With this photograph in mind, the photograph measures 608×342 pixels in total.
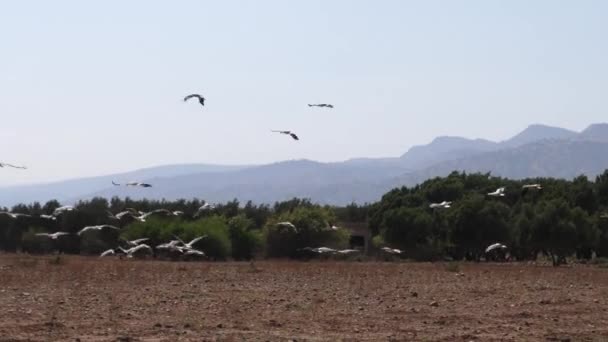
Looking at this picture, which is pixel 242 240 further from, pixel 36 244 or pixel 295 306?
pixel 295 306

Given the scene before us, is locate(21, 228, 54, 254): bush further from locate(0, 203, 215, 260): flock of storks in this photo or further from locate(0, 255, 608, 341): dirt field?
locate(0, 255, 608, 341): dirt field

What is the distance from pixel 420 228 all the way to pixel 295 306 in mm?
42948

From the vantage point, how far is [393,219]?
68875mm

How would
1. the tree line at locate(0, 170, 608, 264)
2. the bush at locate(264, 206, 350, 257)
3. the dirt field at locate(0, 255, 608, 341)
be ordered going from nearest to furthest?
the dirt field at locate(0, 255, 608, 341), the tree line at locate(0, 170, 608, 264), the bush at locate(264, 206, 350, 257)

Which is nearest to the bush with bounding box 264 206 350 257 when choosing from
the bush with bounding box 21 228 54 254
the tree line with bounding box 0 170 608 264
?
the tree line with bounding box 0 170 608 264

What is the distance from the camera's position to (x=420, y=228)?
221 feet

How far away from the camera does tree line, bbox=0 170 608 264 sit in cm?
6150

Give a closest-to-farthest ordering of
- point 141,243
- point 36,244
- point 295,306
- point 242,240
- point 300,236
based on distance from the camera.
Answer: point 295,306, point 141,243, point 242,240, point 300,236, point 36,244

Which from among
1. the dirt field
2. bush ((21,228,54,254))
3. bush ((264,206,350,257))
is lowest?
the dirt field

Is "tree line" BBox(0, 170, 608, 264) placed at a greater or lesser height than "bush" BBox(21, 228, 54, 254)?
greater

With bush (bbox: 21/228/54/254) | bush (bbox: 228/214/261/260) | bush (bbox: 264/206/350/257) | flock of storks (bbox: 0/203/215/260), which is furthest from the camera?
bush (bbox: 21/228/54/254)

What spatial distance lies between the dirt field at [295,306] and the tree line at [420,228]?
23900 millimetres

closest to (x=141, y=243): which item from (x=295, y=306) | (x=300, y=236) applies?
(x=300, y=236)

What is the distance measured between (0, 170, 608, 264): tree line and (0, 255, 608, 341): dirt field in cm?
2390
